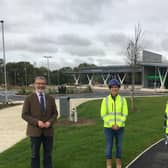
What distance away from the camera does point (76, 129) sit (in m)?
12.9

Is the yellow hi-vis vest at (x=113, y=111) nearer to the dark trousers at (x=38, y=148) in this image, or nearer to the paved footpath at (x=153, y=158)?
the dark trousers at (x=38, y=148)

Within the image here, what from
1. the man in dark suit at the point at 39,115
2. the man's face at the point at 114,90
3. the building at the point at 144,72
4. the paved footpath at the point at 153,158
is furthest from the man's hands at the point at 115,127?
the building at the point at 144,72

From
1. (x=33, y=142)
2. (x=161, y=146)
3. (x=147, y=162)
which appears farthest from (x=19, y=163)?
(x=161, y=146)

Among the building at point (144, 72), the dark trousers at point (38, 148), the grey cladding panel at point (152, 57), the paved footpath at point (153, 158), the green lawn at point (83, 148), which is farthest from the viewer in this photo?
the grey cladding panel at point (152, 57)

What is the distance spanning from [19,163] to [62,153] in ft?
3.90

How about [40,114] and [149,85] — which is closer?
[40,114]

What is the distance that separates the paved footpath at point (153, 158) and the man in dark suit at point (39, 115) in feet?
6.93

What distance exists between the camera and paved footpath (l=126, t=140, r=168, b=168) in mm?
6840

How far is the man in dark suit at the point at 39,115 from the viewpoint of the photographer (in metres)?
5.33

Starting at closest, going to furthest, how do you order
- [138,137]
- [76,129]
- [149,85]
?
1. [138,137]
2. [76,129]
3. [149,85]

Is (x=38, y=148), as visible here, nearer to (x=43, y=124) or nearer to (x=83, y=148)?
(x=43, y=124)

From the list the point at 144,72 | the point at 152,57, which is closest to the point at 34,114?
the point at 144,72

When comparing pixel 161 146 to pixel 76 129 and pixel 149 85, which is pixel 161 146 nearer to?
pixel 76 129

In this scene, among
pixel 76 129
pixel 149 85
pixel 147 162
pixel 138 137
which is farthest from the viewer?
pixel 149 85
